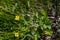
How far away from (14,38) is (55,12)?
88 cm

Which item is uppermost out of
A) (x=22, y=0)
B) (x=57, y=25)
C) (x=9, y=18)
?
(x=22, y=0)

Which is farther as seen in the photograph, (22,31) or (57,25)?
(57,25)

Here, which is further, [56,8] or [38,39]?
[56,8]

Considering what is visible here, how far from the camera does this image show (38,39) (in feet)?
9.45

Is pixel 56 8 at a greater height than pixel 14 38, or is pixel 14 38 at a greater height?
pixel 56 8

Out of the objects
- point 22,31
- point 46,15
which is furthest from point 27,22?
point 46,15

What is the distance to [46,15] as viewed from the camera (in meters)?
3.04

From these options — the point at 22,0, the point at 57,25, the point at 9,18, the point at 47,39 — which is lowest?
the point at 47,39

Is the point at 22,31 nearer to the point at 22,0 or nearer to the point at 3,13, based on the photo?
the point at 3,13

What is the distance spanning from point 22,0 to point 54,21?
0.68 metres

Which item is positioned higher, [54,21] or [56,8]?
[56,8]

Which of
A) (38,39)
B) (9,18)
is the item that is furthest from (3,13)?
(38,39)

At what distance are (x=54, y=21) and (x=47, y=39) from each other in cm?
37

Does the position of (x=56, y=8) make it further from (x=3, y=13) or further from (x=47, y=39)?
(x=3, y=13)
